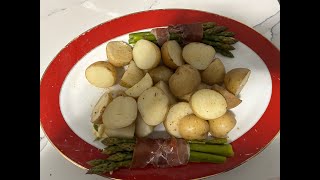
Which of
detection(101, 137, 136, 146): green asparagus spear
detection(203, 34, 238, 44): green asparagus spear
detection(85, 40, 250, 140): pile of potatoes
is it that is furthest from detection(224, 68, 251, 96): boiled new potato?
detection(101, 137, 136, 146): green asparagus spear

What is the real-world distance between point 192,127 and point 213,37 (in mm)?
635

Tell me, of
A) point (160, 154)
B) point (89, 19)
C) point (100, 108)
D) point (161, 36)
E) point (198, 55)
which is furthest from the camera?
point (89, 19)

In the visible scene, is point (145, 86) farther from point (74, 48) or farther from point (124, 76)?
point (74, 48)

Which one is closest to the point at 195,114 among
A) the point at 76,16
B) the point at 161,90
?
the point at 161,90

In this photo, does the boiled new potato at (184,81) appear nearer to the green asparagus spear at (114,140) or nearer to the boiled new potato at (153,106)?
the boiled new potato at (153,106)

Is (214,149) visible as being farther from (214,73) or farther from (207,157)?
(214,73)

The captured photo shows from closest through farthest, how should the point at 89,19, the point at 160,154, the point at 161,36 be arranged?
the point at 160,154
the point at 161,36
the point at 89,19

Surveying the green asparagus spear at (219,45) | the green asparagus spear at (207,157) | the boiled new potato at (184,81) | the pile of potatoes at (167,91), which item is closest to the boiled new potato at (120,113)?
the pile of potatoes at (167,91)

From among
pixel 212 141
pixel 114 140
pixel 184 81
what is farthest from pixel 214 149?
pixel 114 140

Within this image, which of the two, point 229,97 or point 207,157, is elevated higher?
point 229,97

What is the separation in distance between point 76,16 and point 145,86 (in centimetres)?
101

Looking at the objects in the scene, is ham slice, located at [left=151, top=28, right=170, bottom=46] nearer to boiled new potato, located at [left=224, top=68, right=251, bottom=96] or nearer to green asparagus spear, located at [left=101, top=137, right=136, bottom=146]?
boiled new potato, located at [left=224, top=68, right=251, bottom=96]

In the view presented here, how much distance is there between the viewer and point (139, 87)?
1.96 meters

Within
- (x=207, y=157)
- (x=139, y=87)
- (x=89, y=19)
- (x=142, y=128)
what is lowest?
(x=207, y=157)
